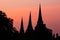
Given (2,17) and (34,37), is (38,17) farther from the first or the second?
(2,17)

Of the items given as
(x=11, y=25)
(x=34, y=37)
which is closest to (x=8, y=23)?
(x=11, y=25)

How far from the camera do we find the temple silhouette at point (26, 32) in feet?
185

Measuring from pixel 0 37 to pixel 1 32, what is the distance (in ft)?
2.90

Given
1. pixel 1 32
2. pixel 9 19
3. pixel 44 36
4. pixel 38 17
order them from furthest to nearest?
1. pixel 38 17
2. pixel 44 36
3. pixel 9 19
4. pixel 1 32

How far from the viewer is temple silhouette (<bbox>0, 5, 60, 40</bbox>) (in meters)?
56.5

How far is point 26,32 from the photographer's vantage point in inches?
5207

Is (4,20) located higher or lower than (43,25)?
higher

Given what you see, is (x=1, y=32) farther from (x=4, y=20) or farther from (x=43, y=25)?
(x=43, y=25)

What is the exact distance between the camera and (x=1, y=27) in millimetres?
56344

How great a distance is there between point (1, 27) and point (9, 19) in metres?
4.63

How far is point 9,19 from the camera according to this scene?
60.7m

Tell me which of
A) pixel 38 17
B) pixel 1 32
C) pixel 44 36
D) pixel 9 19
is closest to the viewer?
pixel 1 32

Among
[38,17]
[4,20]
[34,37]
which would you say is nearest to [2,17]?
[4,20]

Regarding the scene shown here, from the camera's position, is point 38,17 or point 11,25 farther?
point 38,17
